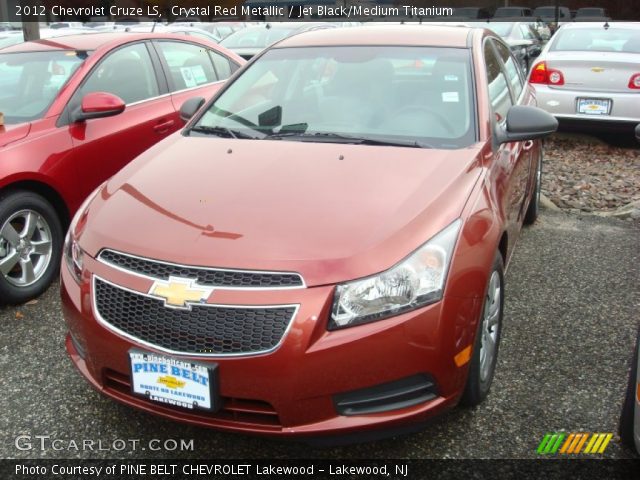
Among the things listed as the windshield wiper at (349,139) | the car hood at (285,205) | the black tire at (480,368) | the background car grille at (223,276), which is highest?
the windshield wiper at (349,139)

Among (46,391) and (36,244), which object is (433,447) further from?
(36,244)

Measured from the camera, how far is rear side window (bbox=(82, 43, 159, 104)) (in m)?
4.41

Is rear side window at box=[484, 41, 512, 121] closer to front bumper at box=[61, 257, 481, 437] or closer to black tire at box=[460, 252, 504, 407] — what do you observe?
black tire at box=[460, 252, 504, 407]

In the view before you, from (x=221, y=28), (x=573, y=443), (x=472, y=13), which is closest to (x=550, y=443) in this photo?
(x=573, y=443)

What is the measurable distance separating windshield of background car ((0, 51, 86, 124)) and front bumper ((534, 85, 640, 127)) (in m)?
5.39

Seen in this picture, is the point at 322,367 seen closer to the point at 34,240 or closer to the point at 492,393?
the point at 492,393

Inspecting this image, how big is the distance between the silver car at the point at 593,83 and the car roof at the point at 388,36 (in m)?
4.09

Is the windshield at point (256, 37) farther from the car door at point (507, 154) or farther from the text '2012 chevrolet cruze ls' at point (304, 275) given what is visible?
the text '2012 chevrolet cruze ls' at point (304, 275)

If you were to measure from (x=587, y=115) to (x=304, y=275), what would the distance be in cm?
628

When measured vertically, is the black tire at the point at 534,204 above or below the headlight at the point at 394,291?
below

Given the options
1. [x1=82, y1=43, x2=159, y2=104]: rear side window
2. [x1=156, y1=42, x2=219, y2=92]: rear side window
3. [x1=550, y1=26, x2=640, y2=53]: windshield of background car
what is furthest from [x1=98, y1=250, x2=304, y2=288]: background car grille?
[x1=550, y1=26, x2=640, y2=53]: windshield of background car

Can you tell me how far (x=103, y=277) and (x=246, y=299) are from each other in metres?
0.61

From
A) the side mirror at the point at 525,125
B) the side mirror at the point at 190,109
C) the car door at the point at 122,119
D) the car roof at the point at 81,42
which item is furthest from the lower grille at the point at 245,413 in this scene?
→ the car roof at the point at 81,42

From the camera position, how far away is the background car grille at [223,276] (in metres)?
2.13
